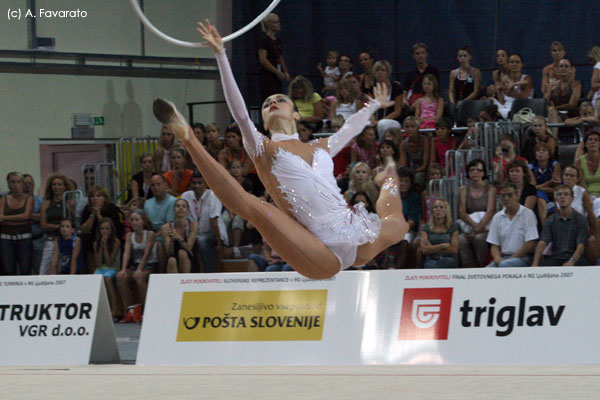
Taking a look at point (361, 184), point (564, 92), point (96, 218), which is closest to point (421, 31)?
point (564, 92)

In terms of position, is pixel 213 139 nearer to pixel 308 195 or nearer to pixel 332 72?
pixel 332 72

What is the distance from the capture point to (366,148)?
8.99m

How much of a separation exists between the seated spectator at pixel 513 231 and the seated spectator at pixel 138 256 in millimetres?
3387

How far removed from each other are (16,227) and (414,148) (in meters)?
4.34

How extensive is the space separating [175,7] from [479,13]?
14.2 ft

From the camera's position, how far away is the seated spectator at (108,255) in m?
8.92

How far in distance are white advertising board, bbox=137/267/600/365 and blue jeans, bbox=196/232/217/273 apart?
131 cm

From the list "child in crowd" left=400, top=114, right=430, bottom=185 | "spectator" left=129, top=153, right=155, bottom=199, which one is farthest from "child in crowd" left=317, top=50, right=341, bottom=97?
"spectator" left=129, top=153, right=155, bottom=199

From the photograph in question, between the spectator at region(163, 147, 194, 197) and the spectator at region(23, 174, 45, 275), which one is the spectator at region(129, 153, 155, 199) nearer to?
the spectator at region(163, 147, 194, 197)

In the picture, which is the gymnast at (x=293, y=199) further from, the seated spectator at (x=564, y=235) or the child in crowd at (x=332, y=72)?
the child in crowd at (x=332, y=72)

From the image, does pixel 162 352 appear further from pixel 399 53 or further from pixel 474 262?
pixel 399 53

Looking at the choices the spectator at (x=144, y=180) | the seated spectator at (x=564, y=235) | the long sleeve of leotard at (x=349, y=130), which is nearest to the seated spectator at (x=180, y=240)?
the spectator at (x=144, y=180)

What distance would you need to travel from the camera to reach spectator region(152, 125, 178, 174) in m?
9.65

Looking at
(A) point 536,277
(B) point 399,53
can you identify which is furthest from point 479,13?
(A) point 536,277
